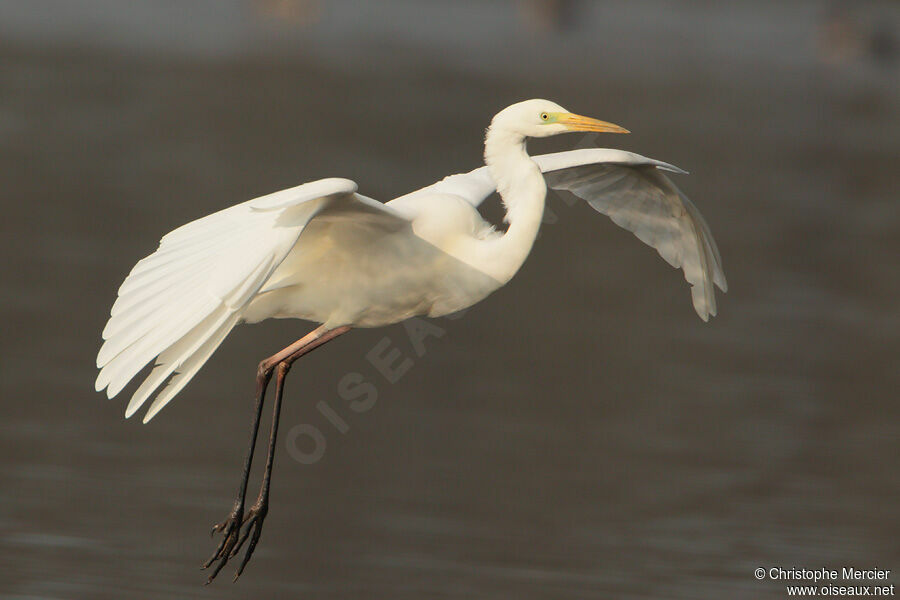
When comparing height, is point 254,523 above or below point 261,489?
below

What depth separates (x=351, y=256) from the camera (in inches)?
335

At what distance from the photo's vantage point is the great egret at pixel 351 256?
698 centimetres

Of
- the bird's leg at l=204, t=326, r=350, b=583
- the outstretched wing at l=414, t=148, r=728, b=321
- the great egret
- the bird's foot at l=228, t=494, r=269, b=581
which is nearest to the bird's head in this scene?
the great egret

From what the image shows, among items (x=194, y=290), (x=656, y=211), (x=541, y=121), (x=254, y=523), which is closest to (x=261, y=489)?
(x=254, y=523)

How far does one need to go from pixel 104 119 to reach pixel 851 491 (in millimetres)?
13719

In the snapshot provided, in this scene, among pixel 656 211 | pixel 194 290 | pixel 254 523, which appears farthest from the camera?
pixel 656 211

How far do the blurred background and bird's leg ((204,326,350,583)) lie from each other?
96 centimetres

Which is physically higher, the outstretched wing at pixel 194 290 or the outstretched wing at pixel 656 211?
the outstretched wing at pixel 194 290

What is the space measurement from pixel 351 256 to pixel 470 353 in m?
5.97

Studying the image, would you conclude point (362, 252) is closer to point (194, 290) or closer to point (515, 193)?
point (515, 193)

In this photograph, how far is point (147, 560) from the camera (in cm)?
984

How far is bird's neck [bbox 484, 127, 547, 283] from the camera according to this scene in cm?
824

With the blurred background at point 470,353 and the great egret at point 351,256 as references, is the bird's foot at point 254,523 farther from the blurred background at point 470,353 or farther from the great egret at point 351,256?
the blurred background at point 470,353

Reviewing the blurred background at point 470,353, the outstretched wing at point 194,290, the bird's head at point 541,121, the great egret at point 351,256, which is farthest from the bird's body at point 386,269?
the blurred background at point 470,353
